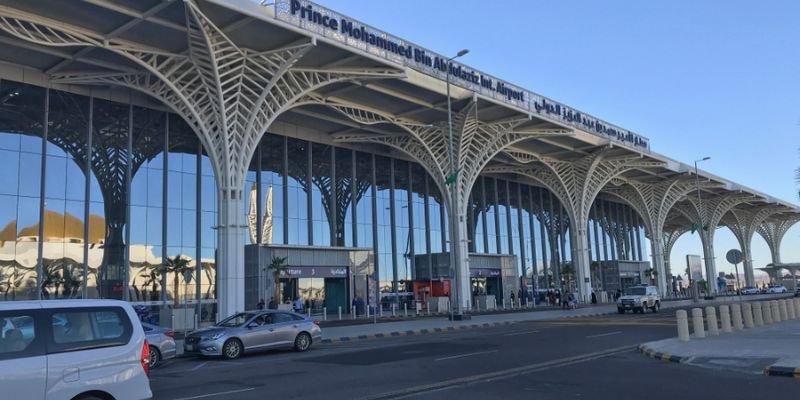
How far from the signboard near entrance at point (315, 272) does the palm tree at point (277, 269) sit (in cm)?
69

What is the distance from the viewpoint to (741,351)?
15.1 m

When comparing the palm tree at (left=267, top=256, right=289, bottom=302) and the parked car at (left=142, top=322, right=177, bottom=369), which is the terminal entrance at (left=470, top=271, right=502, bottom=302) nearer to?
the palm tree at (left=267, top=256, right=289, bottom=302)

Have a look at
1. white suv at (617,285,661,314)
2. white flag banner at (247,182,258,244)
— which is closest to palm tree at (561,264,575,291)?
white suv at (617,285,661,314)

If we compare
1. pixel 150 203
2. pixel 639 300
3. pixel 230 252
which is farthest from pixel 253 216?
pixel 639 300

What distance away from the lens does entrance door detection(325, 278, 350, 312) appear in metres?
43.3

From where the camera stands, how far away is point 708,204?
279 ft

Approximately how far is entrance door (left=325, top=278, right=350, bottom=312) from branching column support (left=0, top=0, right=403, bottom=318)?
14635 millimetres

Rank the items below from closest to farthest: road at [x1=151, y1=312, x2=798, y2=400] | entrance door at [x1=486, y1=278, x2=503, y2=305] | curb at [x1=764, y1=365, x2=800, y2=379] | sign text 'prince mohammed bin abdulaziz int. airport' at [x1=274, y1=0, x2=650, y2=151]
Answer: road at [x1=151, y1=312, x2=798, y2=400], curb at [x1=764, y1=365, x2=800, y2=379], sign text 'prince mohammed bin abdulaziz int. airport' at [x1=274, y1=0, x2=650, y2=151], entrance door at [x1=486, y1=278, x2=503, y2=305]

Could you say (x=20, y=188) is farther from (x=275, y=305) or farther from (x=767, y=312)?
(x=767, y=312)

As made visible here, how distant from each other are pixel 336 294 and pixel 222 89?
1899 cm

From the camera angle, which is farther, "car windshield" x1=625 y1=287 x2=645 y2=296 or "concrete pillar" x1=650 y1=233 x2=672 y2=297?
"concrete pillar" x1=650 y1=233 x2=672 y2=297

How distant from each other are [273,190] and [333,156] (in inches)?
226

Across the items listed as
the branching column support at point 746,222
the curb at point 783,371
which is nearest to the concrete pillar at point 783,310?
the curb at point 783,371

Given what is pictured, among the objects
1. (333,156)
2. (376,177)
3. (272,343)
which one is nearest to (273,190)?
(333,156)
